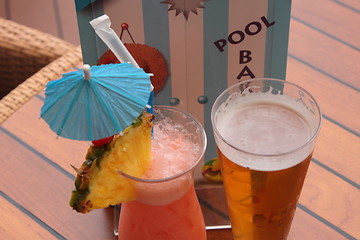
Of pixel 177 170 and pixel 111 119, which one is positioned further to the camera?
pixel 177 170

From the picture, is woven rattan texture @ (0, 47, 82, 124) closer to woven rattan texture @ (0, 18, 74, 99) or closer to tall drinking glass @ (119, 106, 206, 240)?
woven rattan texture @ (0, 18, 74, 99)

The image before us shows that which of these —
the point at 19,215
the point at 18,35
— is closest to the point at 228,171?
the point at 19,215

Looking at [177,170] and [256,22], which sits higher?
[256,22]

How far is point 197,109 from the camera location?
987mm

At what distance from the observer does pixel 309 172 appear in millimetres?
1089

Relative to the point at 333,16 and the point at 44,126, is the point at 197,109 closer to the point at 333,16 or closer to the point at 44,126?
the point at 44,126

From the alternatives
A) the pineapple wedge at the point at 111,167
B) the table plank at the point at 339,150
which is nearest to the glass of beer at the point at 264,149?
the pineapple wedge at the point at 111,167

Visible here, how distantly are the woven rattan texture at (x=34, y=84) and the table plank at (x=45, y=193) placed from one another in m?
0.07

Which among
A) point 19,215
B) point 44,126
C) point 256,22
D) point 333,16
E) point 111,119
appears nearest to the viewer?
point 111,119

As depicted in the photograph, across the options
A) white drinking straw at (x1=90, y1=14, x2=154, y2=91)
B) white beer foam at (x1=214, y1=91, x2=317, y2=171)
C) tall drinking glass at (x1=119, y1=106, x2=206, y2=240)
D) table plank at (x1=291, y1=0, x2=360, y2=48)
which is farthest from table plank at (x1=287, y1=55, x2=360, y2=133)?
white drinking straw at (x1=90, y1=14, x2=154, y2=91)

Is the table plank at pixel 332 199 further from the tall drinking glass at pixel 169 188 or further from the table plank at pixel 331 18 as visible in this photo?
the table plank at pixel 331 18

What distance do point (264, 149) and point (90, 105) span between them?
0.85 feet

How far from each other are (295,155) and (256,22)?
25cm

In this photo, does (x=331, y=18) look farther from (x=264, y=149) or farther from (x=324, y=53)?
(x=264, y=149)
